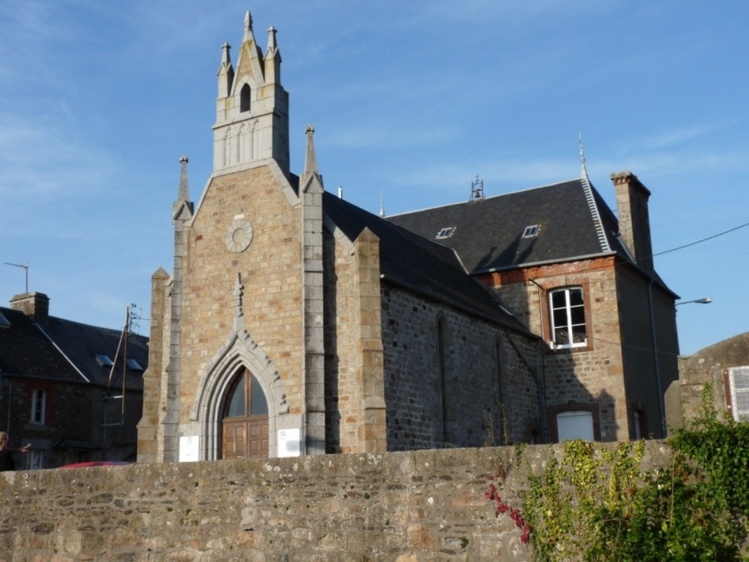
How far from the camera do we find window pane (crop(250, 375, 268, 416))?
18547mm

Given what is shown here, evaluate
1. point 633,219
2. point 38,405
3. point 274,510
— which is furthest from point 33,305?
point 274,510

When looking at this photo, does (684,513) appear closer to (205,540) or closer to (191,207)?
(205,540)

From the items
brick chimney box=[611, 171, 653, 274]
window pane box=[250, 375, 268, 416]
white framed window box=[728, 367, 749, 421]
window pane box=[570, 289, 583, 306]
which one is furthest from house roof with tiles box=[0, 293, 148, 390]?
white framed window box=[728, 367, 749, 421]

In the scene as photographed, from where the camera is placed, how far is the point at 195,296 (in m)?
19.7

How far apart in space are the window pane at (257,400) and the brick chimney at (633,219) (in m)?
13.3

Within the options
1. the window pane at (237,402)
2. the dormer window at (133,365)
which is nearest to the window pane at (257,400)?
the window pane at (237,402)

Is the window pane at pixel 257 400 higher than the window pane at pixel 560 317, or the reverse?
the window pane at pixel 560 317

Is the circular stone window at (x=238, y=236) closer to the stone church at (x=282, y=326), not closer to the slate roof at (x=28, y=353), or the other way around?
the stone church at (x=282, y=326)

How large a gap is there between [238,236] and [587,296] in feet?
35.5

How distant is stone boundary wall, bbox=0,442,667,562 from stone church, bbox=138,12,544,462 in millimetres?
7175

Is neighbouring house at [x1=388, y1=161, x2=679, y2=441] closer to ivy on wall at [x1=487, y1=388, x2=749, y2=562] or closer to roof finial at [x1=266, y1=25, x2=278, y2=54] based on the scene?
roof finial at [x1=266, y1=25, x2=278, y2=54]

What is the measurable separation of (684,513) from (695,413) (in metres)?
4.64

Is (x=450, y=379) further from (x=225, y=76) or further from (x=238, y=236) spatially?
(x=225, y=76)

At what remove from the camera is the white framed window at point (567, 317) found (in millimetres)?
25266
